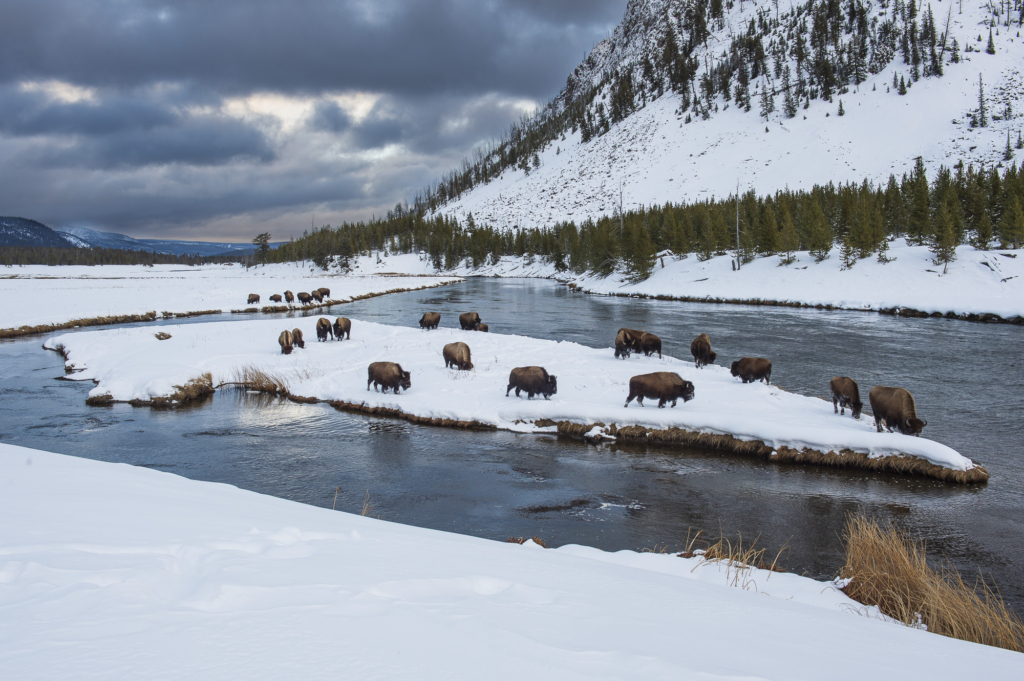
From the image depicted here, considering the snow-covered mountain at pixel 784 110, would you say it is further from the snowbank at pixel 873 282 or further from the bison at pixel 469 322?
the bison at pixel 469 322

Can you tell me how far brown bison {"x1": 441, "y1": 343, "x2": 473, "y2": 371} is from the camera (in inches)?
801

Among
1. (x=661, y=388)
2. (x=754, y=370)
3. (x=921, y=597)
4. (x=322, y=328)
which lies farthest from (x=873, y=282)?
(x=921, y=597)

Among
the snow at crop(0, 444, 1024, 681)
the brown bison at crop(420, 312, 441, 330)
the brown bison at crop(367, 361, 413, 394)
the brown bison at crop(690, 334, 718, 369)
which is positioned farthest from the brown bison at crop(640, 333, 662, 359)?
the snow at crop(0, 444, 1024, 681)

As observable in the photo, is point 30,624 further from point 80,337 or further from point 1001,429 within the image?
point 80,337

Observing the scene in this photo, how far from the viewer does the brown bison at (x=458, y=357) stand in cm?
2034

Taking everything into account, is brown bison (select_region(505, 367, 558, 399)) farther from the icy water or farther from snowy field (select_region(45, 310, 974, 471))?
the icy water

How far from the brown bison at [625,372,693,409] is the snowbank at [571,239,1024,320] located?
3020 centimetres

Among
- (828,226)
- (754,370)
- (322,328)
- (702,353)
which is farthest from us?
(828,226)

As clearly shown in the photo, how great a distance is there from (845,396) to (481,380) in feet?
36.7

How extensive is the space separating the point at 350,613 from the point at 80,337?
3249cm

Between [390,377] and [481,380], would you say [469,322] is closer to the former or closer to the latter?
[481,380]

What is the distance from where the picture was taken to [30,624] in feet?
7.72

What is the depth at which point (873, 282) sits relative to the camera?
43.4 m

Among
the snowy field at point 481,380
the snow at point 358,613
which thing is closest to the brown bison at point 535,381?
the snowy field at point 481,380
